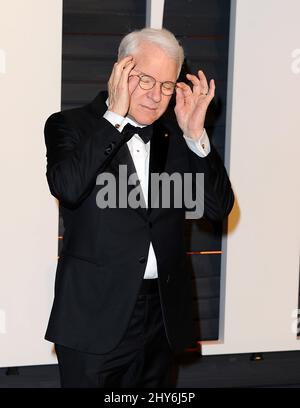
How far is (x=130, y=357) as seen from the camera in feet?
7.53

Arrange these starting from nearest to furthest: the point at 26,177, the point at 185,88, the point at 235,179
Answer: the point at 185,88 → the point at 26,177 → the point at 235,179

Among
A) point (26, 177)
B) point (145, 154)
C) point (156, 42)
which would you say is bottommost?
point (26, 177)

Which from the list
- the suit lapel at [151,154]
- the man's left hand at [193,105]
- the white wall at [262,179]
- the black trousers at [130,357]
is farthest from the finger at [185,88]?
the white wall at [262,179]

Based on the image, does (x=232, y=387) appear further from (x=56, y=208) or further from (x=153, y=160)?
(x=153, y=160)

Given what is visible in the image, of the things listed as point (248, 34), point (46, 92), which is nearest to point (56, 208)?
point (46, 92)

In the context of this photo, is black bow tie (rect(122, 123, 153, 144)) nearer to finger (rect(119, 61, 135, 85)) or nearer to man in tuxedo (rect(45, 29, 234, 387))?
man in tuxedo (rect(45, 29, 234, 387))

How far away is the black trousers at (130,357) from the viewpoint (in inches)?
88.7

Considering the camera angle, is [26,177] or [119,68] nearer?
[119,68]

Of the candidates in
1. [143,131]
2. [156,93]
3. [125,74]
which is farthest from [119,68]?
[143,131]

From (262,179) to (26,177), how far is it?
1.18 metres

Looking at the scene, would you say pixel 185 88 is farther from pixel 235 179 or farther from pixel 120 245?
pixel 235 179

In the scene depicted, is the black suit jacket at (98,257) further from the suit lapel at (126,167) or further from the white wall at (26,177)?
the white wall at (26,177)

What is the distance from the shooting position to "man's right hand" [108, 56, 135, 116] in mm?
2150

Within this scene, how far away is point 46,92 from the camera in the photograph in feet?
11.4
